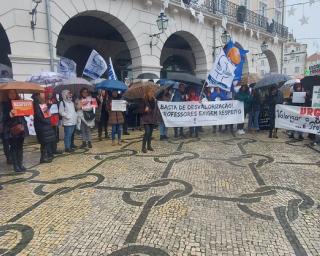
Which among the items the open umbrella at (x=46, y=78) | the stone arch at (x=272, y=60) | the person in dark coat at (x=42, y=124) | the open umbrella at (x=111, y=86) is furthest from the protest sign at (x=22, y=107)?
the stone arch at (x=272, y=60)

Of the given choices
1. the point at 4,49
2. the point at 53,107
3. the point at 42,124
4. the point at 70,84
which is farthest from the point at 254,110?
the point at 4,49

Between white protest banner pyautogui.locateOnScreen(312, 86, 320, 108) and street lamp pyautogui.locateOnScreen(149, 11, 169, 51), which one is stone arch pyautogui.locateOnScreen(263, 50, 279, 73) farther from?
white protest banner pyautogui.locateOnScreen(312, 86, 320, 108)

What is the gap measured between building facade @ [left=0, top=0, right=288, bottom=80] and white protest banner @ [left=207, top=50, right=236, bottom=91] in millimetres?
4303

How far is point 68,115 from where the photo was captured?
7027 millimetres

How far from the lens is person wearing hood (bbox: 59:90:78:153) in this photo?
701 cm

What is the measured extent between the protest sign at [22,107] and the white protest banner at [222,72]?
4887 mm

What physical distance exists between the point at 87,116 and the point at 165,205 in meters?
4.49

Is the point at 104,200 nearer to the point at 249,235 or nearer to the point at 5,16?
the point at 249,235

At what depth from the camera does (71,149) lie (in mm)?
7359

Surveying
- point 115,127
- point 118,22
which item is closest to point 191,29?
point 118,22

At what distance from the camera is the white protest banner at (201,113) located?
8594mm

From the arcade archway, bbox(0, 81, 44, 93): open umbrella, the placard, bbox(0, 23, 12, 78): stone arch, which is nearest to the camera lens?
bbox(0, 81, 44, 93): open umbrella

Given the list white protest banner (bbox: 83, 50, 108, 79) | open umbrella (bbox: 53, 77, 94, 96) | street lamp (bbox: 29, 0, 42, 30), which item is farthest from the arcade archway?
open umbrella (bbox: 53, 77, 94, 96)

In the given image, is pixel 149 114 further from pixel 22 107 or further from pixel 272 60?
pixel 272 60
